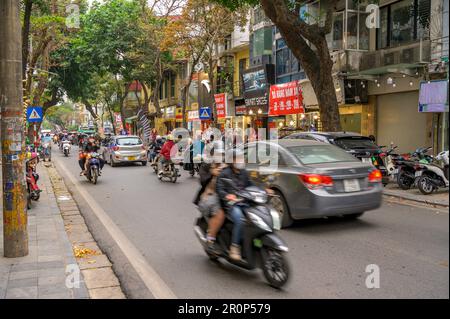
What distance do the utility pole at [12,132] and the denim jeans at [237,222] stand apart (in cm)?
332

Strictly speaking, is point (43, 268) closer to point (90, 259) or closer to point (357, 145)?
point (90, 259)

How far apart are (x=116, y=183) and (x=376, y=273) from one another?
39.0ft

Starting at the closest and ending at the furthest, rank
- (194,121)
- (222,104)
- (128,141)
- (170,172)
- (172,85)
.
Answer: (170,172), (128,141), (222,104), (194,121), (172,85)

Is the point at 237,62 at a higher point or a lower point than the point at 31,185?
higher

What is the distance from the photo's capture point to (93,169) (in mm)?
15672

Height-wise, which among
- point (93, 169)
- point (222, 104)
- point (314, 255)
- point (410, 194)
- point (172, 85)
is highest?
point (172, 85)

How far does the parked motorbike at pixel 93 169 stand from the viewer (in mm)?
15617

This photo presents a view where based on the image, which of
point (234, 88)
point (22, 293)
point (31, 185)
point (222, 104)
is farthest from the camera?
point (222, 104)

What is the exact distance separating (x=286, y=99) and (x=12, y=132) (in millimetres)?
18764

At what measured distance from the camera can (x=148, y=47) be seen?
34.4m

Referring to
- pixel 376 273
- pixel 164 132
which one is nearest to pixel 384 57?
pixel 376 273

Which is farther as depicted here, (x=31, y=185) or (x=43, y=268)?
(x=31, y=185)

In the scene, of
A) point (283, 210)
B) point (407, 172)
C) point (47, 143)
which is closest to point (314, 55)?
point (407, 172)

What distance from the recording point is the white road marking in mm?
5227
